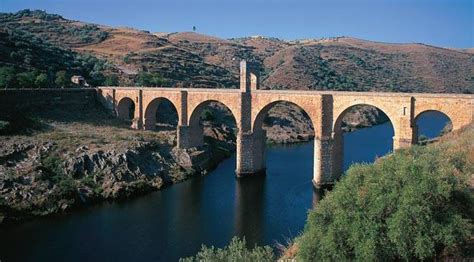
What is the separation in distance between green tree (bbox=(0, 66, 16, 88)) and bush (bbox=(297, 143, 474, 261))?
32.0 metres

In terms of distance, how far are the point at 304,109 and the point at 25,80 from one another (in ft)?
79.1

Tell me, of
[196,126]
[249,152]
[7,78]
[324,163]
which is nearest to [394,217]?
[324,163]

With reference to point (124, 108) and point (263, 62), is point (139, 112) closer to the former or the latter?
point (124, 108)

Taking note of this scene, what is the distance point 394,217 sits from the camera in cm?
940

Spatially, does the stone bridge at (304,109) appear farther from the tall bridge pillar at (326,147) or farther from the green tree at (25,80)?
the green tree at (25,80)

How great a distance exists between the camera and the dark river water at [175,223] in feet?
58.2

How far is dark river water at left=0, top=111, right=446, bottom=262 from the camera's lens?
17750mm

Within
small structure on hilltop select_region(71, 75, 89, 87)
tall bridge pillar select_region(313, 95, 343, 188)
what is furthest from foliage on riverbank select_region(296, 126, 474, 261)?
small structure on hilltop select_region(71, 75, 89, 87)

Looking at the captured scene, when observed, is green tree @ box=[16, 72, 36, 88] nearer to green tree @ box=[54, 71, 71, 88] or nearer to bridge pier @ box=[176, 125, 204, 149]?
green tree @ box=[54, 71, 71, 88]

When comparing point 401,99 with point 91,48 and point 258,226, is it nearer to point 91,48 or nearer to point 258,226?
point 258,226

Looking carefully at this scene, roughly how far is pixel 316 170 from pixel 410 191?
1673 centimetres

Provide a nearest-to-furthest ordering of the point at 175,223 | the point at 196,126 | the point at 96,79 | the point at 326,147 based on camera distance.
Answer: the point at 175,223 → the point at 326,147 → the point at 196,126 → the point at 96,79

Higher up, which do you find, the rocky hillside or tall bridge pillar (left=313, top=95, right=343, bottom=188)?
the rocky hillside

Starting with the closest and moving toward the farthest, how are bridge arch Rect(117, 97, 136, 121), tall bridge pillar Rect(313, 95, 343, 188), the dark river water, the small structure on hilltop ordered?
the dark river water
tall bridge pillar Rect(313, 95, 343, 188)
bridge arch Rect(117, 97, 136, 121)
the small structure on hilltop
